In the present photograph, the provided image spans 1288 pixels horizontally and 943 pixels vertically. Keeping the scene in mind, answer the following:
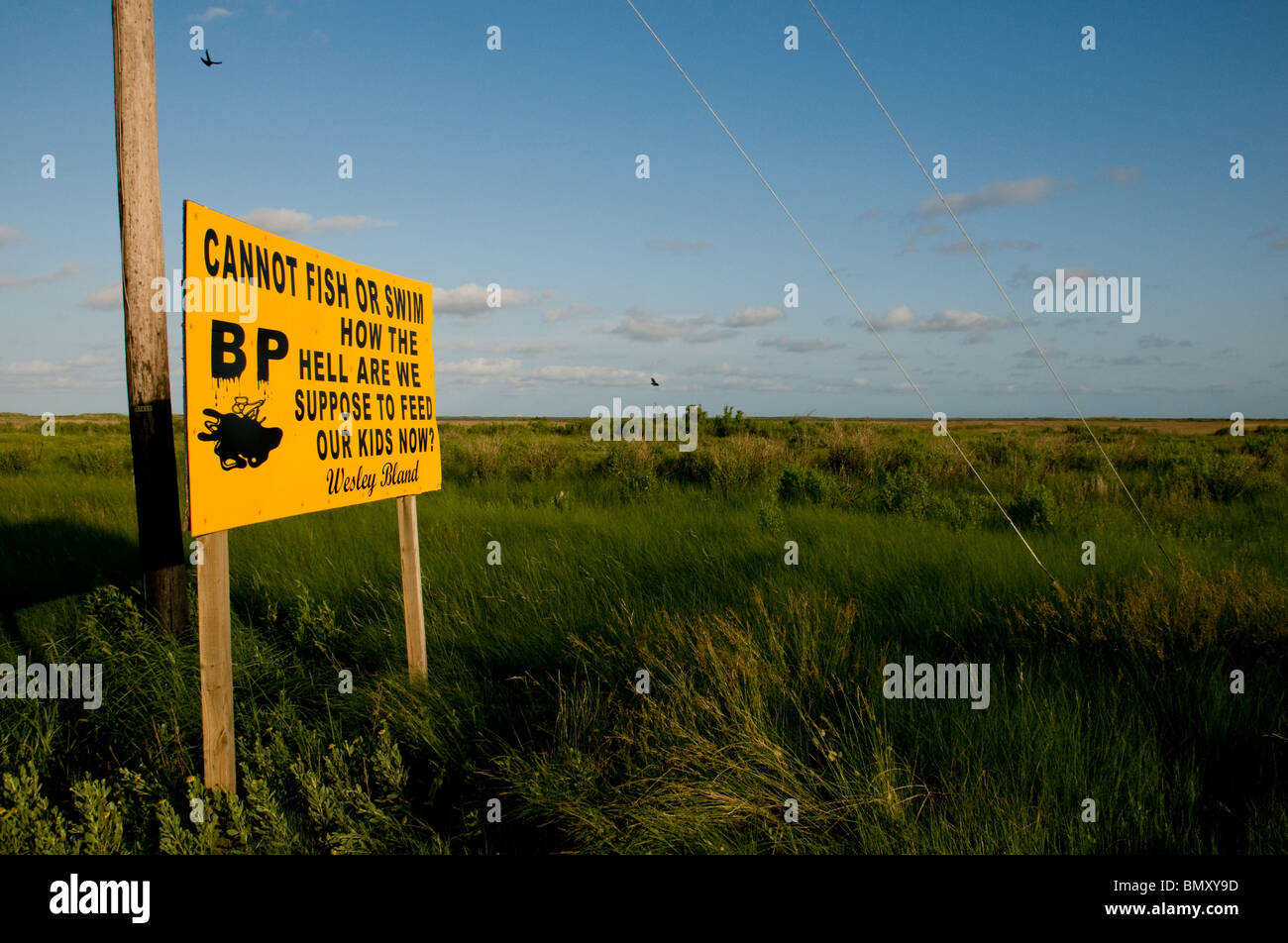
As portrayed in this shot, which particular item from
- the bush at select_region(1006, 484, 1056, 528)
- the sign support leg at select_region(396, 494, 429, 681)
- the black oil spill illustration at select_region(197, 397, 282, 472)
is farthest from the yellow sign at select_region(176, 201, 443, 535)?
the bush at select_region(1006, 484, 1056, 528)

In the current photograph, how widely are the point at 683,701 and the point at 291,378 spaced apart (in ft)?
9.30

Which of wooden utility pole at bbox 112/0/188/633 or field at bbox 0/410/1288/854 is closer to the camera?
field at bbox 0/410/1288/854

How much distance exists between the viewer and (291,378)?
149 inches

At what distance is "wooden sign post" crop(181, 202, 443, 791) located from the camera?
3158mm

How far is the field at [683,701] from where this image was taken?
291 centimetres

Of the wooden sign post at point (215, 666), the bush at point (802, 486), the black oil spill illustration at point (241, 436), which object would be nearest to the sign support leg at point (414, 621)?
the wooden sign post at point (215, 666)

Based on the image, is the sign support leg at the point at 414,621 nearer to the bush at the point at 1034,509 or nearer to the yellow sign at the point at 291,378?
the yellow sign at the point at 291,378

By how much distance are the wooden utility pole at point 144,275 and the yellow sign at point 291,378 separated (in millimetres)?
1709

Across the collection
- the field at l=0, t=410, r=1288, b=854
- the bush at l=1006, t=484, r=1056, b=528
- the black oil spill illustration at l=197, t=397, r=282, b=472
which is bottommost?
the field at l=0, t=410, r=1288, b=854

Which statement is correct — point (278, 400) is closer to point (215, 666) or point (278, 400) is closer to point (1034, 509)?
point (215, 666)

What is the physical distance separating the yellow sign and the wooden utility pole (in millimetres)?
1709

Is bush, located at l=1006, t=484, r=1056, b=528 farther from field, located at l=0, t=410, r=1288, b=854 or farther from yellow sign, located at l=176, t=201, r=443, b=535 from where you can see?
yellow sign, located at l=176, t=201, r=443, b=535
